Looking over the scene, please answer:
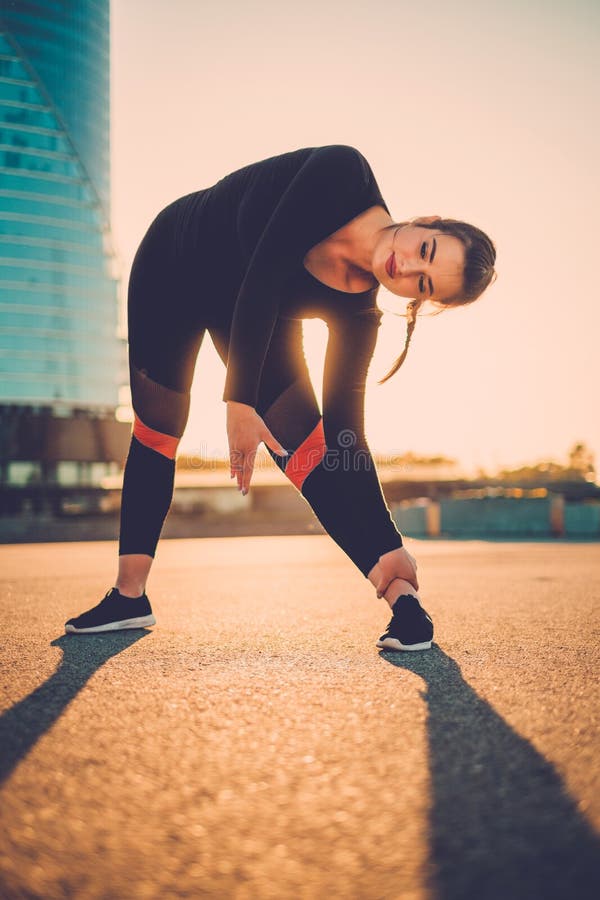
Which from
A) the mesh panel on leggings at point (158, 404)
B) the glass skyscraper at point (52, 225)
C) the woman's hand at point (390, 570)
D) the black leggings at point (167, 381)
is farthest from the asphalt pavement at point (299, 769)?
the glass skyscraper at point (52, 225)

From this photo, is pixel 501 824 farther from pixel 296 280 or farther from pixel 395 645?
pixel 296 280

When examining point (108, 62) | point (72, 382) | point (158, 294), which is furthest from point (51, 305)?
point (158, 294)

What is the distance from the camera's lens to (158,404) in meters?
2.71

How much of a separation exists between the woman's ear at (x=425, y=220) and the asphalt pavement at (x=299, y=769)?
1.21 metres

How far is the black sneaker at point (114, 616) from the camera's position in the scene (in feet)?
8.11

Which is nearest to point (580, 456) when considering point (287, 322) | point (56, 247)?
point (56, 247)

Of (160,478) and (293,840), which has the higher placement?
(160,478)

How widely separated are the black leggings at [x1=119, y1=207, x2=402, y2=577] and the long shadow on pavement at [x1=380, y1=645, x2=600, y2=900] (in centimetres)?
144

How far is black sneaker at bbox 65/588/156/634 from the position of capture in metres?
2.47

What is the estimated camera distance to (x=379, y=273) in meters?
2.21

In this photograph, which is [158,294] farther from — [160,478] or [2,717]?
[2,717]

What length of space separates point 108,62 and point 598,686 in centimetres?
9719

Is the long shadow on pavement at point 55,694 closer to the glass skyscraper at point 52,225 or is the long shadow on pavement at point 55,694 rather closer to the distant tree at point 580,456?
the glass skyscraper at point 52,225

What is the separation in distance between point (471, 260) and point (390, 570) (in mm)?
936
